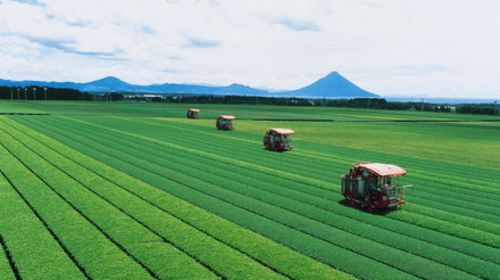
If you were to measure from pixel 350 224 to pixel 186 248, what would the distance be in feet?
22.4

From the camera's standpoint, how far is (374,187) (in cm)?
2227

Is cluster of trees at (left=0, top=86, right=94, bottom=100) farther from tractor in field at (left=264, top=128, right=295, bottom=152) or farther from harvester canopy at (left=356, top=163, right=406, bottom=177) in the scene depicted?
harvester canopy at (left=356, top=163, right=406, bottom=177)

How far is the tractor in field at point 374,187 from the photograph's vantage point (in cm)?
2178

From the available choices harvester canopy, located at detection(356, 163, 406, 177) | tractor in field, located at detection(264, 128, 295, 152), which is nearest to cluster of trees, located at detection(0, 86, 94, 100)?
tractor in field, located at detection(264, 128, 295, 152)

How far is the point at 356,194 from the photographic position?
2289 centimetres

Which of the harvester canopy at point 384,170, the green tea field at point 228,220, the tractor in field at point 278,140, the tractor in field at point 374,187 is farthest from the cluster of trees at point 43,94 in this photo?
the harvester canopy at point 384,170

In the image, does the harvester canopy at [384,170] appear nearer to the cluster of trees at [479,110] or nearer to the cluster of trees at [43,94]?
the cluster of trees at [479,110]

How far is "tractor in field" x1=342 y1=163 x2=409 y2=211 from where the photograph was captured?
21781 mm

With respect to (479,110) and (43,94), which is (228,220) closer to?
(479,110)

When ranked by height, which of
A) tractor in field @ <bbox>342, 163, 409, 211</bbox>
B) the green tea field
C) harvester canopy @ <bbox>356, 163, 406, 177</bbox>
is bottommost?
the green tea field

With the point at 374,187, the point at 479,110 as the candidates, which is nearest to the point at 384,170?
the point at 374,187

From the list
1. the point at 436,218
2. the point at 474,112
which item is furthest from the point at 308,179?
the point at 474,112

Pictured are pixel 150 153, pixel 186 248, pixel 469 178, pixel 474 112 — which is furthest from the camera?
pixel 474 112

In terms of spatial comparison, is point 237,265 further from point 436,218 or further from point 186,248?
point 436,218
